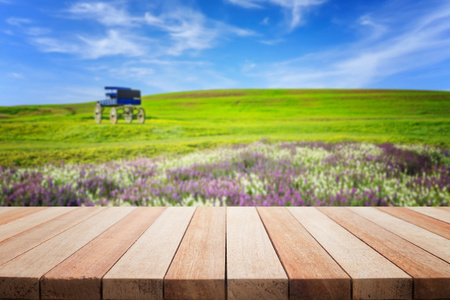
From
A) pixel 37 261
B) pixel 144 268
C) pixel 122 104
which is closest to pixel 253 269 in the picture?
pixel 144 268

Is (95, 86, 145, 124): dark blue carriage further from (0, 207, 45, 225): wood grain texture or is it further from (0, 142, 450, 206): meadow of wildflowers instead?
(0, 207, 45, 225): wood grain texture

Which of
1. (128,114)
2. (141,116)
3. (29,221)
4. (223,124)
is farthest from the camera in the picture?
(223,124)

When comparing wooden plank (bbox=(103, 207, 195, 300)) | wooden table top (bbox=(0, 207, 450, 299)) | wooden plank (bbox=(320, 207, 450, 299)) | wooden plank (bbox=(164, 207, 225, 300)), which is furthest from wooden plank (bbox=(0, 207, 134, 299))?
wooden plank (bbox=(320, 207, 450, 299))

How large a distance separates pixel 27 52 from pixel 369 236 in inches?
225

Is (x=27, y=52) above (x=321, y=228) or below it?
above

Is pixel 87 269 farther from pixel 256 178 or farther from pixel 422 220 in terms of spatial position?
pixel 256 178

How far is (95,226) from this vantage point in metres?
2.14

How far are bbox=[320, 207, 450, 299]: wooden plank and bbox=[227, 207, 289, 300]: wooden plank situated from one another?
570 millimetres

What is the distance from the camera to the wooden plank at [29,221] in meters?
1.99

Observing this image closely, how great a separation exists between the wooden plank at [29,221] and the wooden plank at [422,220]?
9.21 ft

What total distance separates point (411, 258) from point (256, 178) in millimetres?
3300

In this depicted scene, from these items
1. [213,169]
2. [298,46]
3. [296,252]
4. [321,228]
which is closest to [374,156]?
[298,46]

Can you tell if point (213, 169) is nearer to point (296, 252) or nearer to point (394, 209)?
point (394, 209)

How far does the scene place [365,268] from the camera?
1338 mm
